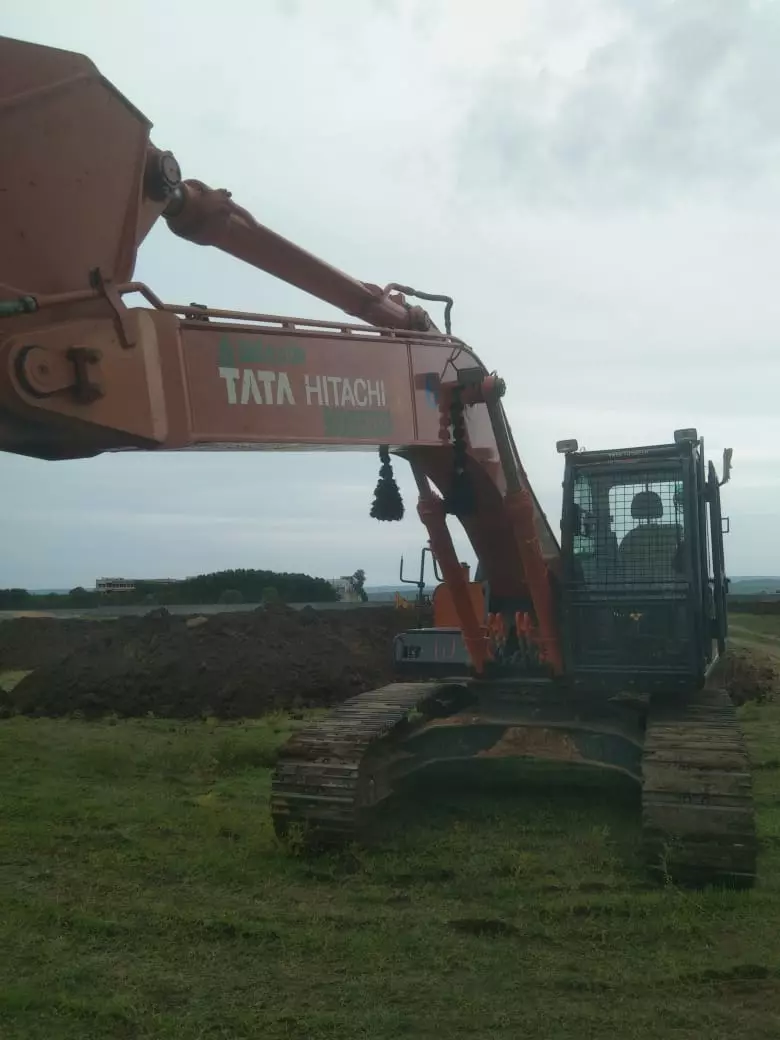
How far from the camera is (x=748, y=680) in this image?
16.2 m

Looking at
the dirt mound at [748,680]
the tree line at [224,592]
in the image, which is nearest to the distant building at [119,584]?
the tree line at [224,592]

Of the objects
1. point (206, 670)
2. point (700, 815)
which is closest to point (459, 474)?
point (700, 815)

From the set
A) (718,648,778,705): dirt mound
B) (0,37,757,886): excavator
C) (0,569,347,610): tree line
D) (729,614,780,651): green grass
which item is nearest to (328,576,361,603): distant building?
(0,569,347,610): tree line

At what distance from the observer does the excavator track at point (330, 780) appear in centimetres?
650

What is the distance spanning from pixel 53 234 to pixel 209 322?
0.91 meters

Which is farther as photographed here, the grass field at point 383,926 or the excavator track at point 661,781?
the excavator track at point 661,781

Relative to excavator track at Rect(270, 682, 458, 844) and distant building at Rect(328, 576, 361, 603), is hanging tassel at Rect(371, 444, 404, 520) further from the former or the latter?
distant building at Rect(328, 576, 361, 603)

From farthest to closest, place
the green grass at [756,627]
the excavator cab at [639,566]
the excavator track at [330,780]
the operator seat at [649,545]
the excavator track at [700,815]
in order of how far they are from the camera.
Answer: the green grass at [756,627] → the operator seat at [649,545] → the excavator cab at [639,566] → the excavator track at [330,780] → the excavator track at [700,815]

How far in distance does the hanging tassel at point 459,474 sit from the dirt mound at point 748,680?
346 inches

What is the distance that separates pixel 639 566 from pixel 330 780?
2.66 m

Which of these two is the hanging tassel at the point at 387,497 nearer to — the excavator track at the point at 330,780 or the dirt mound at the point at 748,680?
the excavator track at the point at 330,780

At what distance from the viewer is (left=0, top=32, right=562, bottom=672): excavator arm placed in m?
3.68

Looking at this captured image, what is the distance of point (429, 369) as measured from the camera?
6172mm

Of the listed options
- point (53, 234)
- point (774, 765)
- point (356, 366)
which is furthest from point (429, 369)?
point (774, 765)
